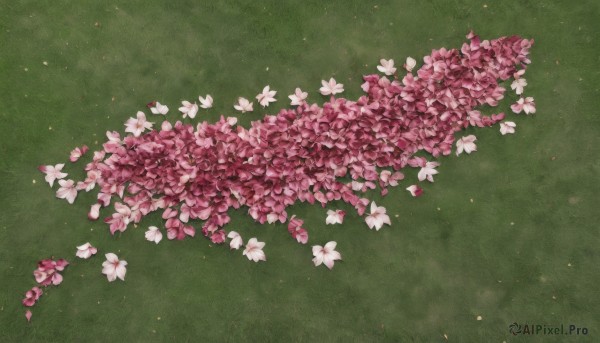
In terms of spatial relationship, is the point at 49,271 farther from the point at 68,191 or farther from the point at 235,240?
the point at 235,240

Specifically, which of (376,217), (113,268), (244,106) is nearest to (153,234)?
(113,268)

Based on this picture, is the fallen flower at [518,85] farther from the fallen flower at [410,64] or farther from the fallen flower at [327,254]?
the fallen flower at [327,254]

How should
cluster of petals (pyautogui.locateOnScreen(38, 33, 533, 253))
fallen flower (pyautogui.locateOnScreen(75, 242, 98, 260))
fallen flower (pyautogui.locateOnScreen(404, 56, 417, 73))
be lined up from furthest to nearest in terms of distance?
1. fallen flower (pyautogui.locateOnScreen(404, 56, 417, 73))
2. fallen flower (pyautogui.locateOnScreen(75, 242, 98, 260))
3. cluster of petals (pyautogui.locateOnScreen(38, 33, 533, 253))

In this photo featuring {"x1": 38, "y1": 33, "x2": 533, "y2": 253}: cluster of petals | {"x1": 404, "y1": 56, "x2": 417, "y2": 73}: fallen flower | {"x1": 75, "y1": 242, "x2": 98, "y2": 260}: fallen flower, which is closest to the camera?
{"x1": 38, "y1": 33, "x2": 533, "y2": 253}: cluster of petals

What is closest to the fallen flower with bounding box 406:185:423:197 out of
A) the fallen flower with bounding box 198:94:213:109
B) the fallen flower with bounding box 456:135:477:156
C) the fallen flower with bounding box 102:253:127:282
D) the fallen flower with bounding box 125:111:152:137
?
the fallen flower with bounding box 456:135:477:156

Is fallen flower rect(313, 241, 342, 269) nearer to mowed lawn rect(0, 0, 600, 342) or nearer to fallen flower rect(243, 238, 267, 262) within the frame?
mowed lawn rect(0, 0, 600, 342)

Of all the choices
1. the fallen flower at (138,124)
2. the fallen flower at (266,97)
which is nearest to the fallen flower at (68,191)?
the fallen flower at (138,124)
